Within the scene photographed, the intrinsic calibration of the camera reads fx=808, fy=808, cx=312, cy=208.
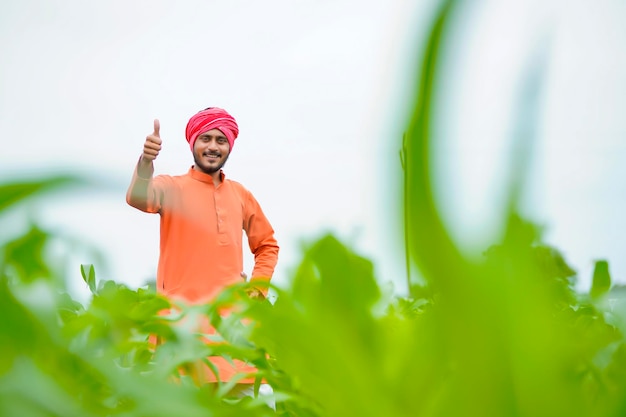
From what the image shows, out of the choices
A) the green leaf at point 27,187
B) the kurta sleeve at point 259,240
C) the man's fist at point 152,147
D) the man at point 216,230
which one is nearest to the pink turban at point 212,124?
the man at point 216,230

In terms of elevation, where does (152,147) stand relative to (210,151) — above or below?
below

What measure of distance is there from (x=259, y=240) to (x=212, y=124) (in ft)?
1.33

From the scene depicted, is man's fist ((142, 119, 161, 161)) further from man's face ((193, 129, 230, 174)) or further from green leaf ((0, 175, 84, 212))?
green leaf ((0, 175, 84, 212))

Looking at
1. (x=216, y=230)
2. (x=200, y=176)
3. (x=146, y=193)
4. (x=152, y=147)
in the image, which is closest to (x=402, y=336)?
(x=146, y=193)

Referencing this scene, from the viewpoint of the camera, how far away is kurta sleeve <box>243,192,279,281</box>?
2570 millimetres

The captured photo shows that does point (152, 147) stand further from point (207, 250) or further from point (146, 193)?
point (146, 193)

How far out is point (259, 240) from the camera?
262 centimetres

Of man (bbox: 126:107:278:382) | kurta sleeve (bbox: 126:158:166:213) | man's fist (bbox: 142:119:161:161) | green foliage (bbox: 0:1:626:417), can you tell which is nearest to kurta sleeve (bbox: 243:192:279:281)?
man (bbox: 126:107:278:382)

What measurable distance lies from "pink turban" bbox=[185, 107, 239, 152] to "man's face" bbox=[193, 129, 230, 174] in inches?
0.6

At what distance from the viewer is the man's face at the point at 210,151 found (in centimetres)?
258

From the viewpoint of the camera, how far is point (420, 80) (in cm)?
14

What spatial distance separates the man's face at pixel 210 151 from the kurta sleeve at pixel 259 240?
174 mm

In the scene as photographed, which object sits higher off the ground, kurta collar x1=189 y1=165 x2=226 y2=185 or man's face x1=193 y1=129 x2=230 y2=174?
man's face x1=193 y1=129 x2=230 y2=174

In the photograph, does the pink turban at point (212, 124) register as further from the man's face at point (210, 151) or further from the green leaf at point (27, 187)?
the green leaf at point (27, 187)
